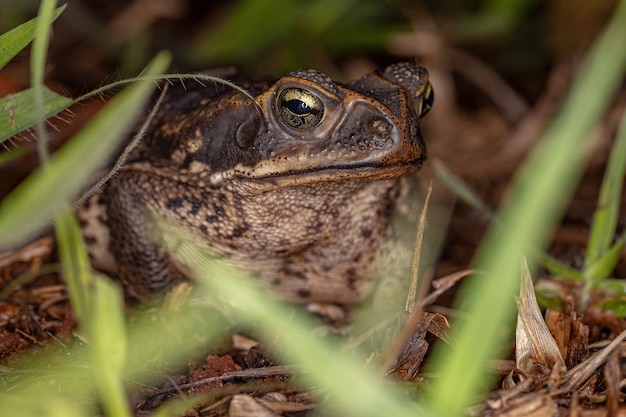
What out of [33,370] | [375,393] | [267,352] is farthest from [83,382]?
[375,393]

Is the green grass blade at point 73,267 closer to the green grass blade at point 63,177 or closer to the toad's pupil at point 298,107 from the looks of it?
the green grass blade at point 63,177

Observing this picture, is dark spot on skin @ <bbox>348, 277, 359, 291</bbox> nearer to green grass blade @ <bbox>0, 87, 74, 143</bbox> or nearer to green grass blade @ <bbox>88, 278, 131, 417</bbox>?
green grass blade @ <bbox>0, 87, 74, 143</bbox>

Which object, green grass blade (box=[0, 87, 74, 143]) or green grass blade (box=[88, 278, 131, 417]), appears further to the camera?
green grass blade (box=[0, 87, 74, 143])

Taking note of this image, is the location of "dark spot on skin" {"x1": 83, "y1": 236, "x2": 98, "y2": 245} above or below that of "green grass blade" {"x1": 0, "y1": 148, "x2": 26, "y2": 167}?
below

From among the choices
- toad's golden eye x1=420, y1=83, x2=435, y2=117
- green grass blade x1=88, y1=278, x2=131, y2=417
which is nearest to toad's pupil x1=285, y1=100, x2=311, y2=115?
toad's golden eye x1=420, y1=83, x2=435, y2=117

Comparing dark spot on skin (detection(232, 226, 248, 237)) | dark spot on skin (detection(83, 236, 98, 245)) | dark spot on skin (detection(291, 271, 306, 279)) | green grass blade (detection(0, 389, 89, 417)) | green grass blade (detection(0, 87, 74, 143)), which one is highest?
green grass blade (detection(0, 87, 74, 143))

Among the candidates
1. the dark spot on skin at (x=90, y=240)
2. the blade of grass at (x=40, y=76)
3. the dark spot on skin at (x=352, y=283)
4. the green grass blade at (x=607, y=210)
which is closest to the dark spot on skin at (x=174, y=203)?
the dark spot on skin at (x=90, y=240)

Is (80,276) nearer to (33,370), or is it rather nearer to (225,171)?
(33,370)
